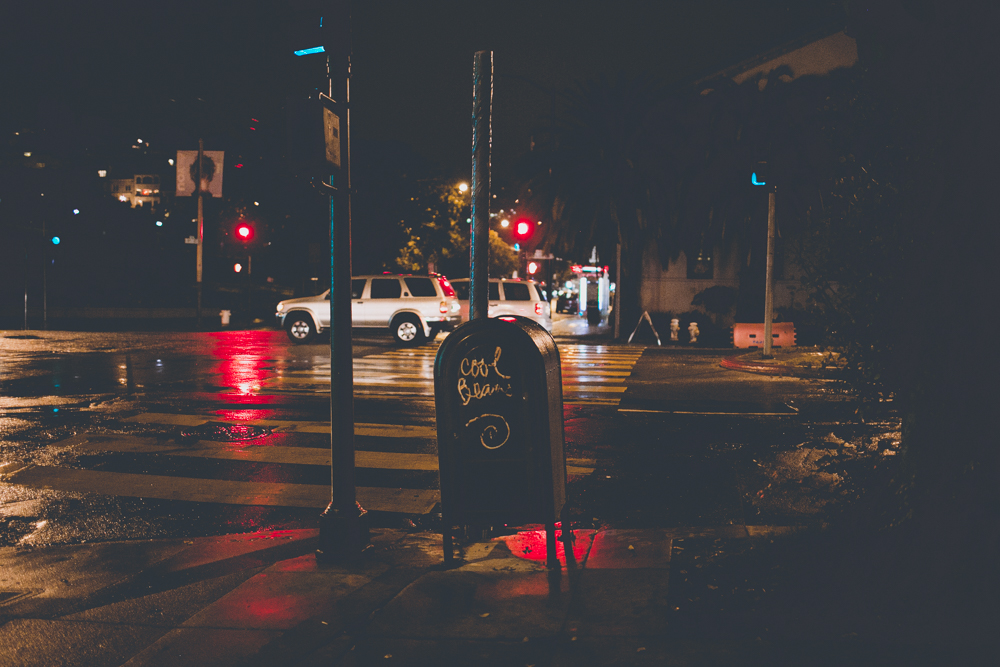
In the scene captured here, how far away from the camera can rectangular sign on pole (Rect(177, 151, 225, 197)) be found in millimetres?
28281

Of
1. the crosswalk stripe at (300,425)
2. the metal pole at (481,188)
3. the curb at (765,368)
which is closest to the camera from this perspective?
the metal pole at (481,188)

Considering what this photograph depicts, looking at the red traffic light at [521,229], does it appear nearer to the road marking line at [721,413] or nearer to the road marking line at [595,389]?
the road marking line at [595,389]

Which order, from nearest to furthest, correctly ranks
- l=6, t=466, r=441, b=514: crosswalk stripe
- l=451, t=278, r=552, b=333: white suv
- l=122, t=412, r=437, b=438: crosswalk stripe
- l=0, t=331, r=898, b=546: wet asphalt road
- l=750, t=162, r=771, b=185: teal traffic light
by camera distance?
l=0, t=331, r=898, b=546: wet asphalt road
l=6, t=466, r=441, b=514: crosswalk stripe
l=122, t=412, r=437, b=438: crosswalk stripe
l=750, t=162, r=771, b=185: teal traffic light
l=451, t=278, r=552, b=333: white suv

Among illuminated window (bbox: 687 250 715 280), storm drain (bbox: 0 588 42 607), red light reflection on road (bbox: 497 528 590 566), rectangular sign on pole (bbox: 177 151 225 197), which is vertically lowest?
storm drain (bbox: 0 588 42 607)

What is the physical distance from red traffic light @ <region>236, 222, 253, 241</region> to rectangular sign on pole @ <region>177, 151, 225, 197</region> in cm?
135

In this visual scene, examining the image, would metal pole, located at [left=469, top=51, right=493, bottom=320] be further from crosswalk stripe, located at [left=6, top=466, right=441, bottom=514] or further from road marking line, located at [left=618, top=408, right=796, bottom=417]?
road marking line, located at [left=618, top=408, right=796, bottom=417]

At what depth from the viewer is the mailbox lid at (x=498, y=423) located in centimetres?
492

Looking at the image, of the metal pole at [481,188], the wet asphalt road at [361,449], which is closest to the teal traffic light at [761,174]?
the wet asphalt road at [361,449]

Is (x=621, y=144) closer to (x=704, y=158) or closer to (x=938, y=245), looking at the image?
(x=704, y=158)

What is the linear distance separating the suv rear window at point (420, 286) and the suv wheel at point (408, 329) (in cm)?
74

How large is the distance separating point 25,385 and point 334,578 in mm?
11886

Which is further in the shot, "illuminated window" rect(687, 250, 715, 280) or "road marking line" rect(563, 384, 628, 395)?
"illuminated window" rect(687, 250, 715, 280)

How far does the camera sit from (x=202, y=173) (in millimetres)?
28469

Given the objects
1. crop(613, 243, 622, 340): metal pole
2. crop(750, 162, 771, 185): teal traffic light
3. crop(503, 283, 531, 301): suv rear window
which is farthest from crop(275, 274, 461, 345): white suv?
crop(750, 162, 771, 185): teal traffic light
